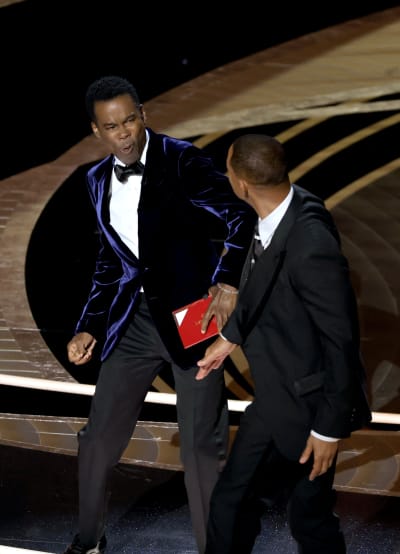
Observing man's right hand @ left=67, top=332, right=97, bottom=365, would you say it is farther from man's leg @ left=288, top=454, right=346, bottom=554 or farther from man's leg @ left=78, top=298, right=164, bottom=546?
man's leg @ left=288, top=454, right=346, bottom=554

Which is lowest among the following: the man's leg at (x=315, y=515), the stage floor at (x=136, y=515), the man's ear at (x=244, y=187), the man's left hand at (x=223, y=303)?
the stage floor at (x=136, y=515)

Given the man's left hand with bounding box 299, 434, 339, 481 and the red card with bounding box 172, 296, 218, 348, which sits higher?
the red card with bounding box 172, 296, 218, 348

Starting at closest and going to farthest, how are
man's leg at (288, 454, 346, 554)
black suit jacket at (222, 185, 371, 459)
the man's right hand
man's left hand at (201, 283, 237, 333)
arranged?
black suit jacket at (222, 185, 371, 459)
man's leg at (288, 454, 346, 554)
man's left hand at (201, 283, 237, 333)
the man's right hand

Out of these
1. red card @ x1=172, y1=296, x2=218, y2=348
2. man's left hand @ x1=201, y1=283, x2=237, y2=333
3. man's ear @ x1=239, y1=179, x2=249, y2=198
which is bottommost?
red card @ x1=172, y1=296, x2=218, y2=348

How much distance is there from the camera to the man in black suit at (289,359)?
225 centimetres

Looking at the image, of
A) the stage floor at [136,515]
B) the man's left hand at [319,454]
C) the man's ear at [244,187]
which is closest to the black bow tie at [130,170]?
the man's ear at [244,187]

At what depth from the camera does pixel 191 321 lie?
9.14ft

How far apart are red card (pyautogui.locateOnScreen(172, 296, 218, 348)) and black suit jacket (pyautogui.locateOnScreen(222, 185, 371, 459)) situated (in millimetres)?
304

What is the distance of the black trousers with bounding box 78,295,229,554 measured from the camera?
2.79 m

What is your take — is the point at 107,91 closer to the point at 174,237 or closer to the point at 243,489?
the point at 174,237

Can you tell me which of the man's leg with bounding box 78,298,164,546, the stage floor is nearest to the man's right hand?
the man's leg with bounding box 78,298,164,546

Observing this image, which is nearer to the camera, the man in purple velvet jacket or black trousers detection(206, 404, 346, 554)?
black trousers detection(206, 404, 346, 554)

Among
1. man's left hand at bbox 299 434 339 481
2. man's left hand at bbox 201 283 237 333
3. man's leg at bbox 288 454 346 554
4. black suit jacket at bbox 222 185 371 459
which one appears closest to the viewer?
black suit jacket at bbox 222 185 371 459

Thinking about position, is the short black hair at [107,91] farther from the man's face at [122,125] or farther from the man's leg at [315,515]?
the man's leg at [315,515]
